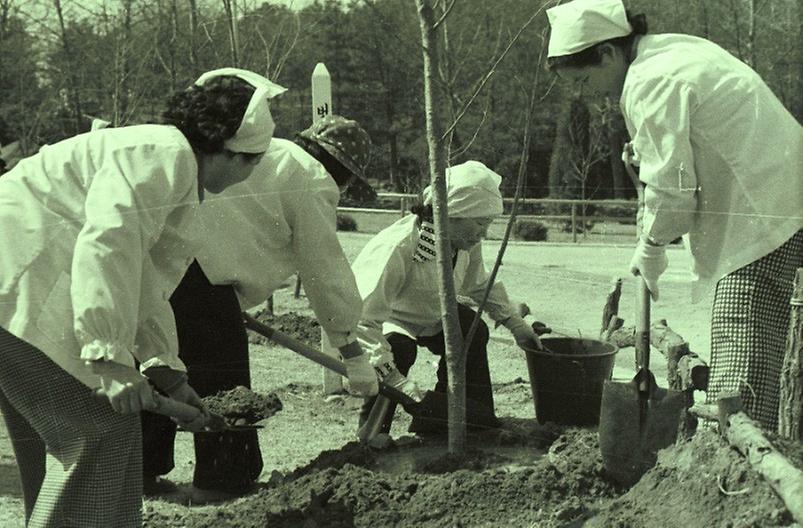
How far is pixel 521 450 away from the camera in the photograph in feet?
15.0

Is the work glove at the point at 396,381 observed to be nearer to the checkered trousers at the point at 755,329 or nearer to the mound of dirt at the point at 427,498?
the mound of dirt at the point at 427,498

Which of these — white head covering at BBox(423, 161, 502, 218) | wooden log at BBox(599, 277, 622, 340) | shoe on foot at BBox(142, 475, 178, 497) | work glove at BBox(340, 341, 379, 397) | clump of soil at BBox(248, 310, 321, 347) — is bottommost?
clump of soil at BBox(248, 310, 321, 347)

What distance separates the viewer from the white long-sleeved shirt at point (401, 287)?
4.65 metres

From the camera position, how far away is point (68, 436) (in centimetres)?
283

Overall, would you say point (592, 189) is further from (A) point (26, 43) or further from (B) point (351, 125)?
(B) point (351, 125)

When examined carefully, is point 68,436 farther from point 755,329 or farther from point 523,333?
point 523,333

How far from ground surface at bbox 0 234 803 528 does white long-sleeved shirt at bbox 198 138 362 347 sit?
23.2 inches

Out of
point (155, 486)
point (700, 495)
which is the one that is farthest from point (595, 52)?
point (155, 486)

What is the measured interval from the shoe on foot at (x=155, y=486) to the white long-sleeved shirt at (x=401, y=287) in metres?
0.97

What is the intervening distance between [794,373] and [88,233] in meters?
2.16

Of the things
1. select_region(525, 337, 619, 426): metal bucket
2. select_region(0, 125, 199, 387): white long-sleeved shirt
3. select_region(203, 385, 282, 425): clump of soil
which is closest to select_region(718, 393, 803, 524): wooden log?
select_region(0, 125, 199, 387): white long-sleeved shirt

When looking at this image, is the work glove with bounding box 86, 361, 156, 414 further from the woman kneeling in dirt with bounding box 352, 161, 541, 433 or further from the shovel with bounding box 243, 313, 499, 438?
the woman kneeling in dirt with bounding box 352, 161, 541, 433

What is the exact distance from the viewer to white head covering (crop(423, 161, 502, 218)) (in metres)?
4.76

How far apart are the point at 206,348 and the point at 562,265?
9236 millimetres
